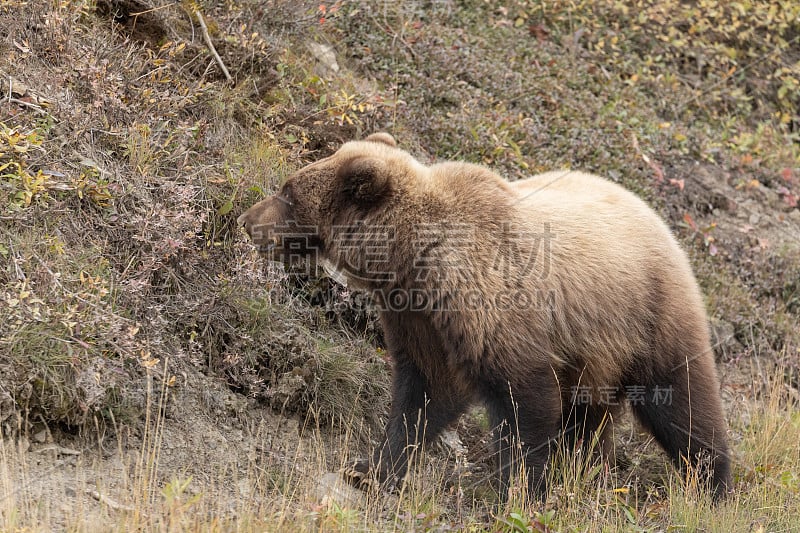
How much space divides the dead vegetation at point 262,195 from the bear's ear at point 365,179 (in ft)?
4.06

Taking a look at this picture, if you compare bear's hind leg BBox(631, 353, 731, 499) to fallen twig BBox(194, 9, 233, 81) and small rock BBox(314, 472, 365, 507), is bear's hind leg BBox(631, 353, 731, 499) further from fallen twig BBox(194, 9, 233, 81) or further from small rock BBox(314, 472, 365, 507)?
fallen twig BBox(194, 9, 233, 81)

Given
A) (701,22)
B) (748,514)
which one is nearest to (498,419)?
(748,514)

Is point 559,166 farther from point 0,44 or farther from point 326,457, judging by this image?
point 0,44

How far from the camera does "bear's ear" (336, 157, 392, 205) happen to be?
206 inches

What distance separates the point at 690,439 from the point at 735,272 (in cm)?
367

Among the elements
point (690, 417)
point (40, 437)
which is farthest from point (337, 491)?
point (690, 417)

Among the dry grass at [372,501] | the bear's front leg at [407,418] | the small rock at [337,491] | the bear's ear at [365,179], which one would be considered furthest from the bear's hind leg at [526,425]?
the bear's ear at [365,179]

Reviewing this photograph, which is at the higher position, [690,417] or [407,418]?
[690,417]

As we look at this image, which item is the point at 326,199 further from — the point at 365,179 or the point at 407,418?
the point at 407,418

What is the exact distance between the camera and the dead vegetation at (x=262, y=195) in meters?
5.09

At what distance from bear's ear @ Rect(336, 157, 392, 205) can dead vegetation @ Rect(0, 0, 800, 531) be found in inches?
48.7

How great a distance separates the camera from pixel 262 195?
22.1 ft

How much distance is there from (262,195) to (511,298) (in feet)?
8.03

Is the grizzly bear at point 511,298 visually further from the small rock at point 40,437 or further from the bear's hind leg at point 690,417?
the small rock at point 40,437
